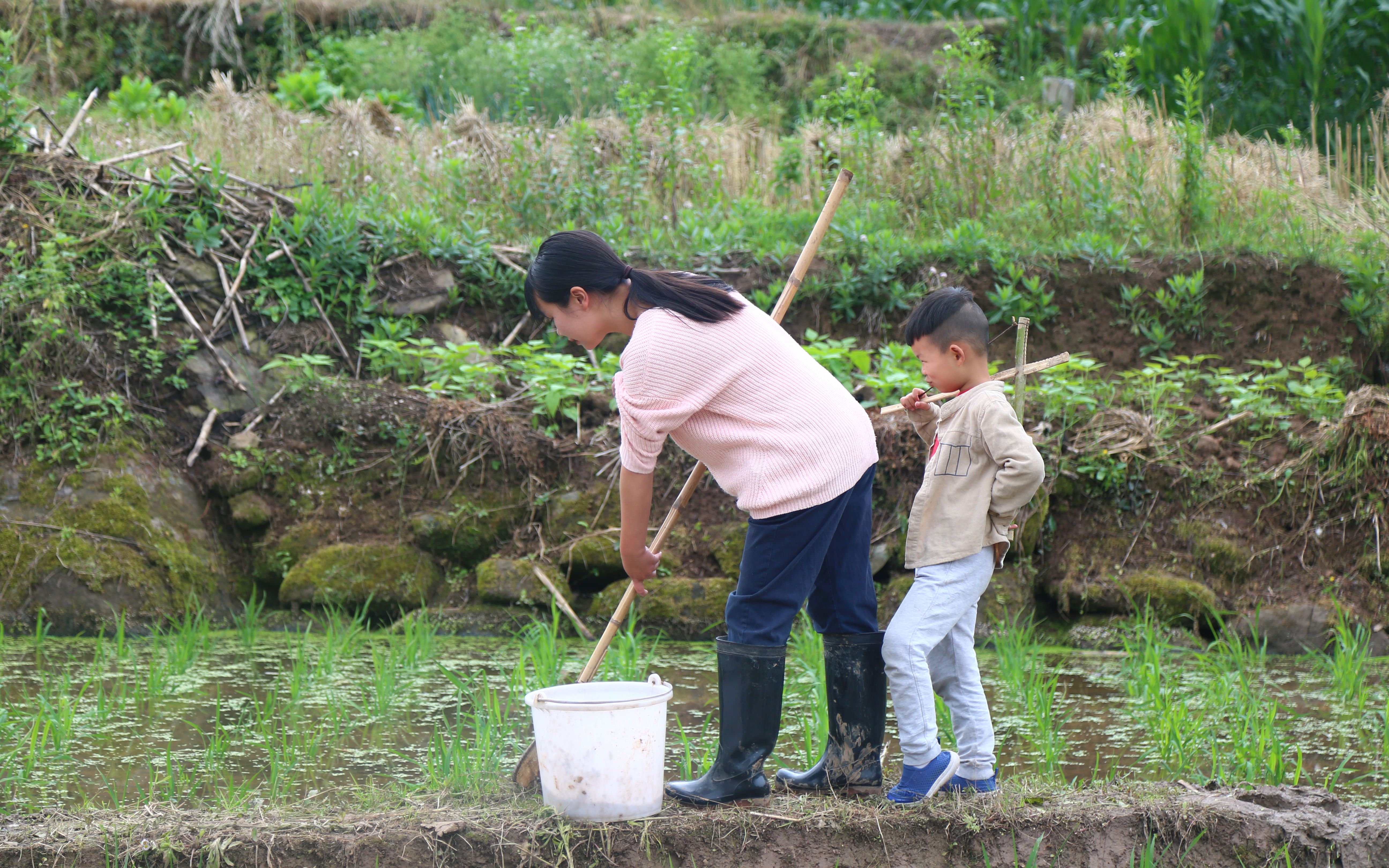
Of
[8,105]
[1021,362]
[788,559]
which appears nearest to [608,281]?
[788,559]

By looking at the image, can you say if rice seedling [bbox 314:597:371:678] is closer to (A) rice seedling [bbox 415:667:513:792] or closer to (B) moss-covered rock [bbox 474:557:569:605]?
(B) moss-covered rock [bbox 474:557:569:605]

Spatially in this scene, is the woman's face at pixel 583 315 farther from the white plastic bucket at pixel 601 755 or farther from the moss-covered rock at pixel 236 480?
the moss-covered rock at pixel 236 480

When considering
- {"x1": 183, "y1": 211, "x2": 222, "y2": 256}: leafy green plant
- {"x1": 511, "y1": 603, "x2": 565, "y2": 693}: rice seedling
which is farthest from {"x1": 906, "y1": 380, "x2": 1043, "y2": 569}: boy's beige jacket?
Result: {"x1": 183, "y1": 211, "x2": 222, "y2": 256}: leafy green plant

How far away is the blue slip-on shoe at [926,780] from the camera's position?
2.39 meters

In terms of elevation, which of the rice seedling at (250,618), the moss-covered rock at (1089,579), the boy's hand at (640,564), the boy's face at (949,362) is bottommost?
the rice seedling at (250,618)

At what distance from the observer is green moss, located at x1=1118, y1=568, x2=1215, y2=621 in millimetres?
4629

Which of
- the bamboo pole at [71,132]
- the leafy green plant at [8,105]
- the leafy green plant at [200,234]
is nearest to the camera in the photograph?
→ the leafy green plant at [8,105]

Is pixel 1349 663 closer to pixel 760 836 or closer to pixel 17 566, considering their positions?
pixel 760 836

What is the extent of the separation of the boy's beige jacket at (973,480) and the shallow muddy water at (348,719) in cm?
71

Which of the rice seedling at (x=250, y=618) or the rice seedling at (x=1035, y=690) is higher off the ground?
the rice seedling at (x=1035, y=690)

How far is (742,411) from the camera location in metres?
2.37

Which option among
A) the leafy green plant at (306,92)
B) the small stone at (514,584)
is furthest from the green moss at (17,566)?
the leafy green plant at (306,92)

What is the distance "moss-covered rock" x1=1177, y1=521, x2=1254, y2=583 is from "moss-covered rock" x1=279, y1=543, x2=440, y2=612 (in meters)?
3.48

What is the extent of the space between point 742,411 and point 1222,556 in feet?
11.2
